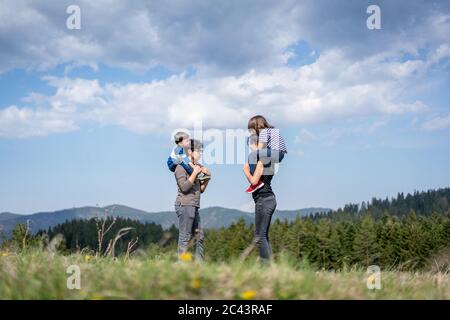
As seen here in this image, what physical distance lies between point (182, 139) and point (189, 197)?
107cm

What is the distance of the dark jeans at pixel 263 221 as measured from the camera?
277 inches

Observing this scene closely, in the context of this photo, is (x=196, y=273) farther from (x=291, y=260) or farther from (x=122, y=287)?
(x=291, y=260)

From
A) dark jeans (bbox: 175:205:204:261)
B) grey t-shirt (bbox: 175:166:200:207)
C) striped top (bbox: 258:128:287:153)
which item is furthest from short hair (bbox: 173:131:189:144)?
striped top (bbox: 258:128:287:153)

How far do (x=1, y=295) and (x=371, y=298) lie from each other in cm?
337

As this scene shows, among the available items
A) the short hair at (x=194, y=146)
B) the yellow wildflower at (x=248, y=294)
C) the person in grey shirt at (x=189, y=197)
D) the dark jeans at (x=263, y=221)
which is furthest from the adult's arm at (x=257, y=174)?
the yellow wildflower at (x=248, y=294)

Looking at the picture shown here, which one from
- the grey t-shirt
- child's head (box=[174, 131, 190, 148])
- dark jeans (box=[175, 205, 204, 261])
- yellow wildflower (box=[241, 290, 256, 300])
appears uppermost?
child's head (box=[174, 131, 190, 148])

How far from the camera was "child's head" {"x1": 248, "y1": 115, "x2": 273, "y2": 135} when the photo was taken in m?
7.18

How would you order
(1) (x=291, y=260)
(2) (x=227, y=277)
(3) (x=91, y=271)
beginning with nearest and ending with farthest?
(2) (x=227, y=277), (3) (x=91, y=271), (1) (x=291, y=260)

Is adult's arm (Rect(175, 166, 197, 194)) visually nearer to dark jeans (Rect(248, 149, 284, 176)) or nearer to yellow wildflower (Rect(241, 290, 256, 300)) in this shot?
dark jeans (Rect(248, 149, 284, 176))

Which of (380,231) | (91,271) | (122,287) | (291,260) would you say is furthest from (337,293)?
(380,231)

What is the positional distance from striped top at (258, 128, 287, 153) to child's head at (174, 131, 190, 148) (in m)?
1.50

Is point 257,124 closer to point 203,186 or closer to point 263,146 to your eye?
point 263,146

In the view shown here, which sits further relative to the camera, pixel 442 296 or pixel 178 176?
pixel 178 176
